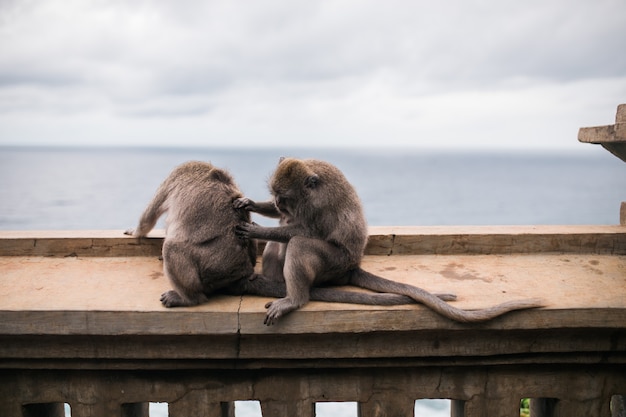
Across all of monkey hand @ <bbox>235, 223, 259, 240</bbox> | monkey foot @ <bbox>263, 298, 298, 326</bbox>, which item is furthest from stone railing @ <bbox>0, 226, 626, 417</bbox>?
monkey hand @ <bbox>235, 223, 259, 240</bbox>

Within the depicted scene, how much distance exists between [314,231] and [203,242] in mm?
735

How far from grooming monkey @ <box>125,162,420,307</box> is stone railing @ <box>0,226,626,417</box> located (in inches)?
4.5

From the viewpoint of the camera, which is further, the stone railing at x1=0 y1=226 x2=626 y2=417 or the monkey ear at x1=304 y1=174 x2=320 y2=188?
the monkey ear at x1=304 y1=174 x2=320 y2=188

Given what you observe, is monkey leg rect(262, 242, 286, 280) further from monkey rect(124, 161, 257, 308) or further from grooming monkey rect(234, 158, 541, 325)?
monkey rect(124, 161, 257, 308)

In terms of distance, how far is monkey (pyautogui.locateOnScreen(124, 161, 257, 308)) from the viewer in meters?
3.57

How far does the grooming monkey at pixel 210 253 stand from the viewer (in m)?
3.54

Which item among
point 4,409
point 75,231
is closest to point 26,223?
point 75,231

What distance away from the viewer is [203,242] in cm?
379

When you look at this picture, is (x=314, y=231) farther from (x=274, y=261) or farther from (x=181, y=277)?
(x=181, y=277)

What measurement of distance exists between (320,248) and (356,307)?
48cm

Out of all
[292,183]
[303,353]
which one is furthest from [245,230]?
[303,353]

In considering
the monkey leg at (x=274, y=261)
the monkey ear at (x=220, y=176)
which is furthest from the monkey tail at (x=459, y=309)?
the monkey ear at (x=220, y=176)

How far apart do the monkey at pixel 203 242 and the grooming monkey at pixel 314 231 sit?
10cm

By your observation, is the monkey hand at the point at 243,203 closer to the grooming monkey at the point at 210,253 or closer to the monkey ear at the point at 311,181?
the grooming monkey at the point at 210,253
